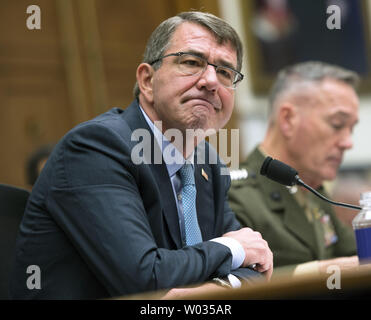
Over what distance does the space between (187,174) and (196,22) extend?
415 mm

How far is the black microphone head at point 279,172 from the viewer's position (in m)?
1.64

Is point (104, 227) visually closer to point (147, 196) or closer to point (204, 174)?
point (147, 196)

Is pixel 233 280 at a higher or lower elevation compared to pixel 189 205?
lower

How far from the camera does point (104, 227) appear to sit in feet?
4.57

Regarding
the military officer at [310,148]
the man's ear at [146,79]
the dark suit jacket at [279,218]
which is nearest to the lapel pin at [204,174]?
the man's ear at [146,79]

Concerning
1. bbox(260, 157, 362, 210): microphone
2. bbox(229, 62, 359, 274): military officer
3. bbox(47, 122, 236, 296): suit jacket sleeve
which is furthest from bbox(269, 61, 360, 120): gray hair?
bbox(47, 122, 236, 296): suit jacket sleeve

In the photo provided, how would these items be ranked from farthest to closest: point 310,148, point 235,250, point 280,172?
point 310,148 → point 280,172 → point 235,250

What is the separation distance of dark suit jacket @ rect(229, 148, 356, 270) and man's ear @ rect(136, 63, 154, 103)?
0.69 metres

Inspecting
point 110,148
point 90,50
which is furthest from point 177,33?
point 90,50

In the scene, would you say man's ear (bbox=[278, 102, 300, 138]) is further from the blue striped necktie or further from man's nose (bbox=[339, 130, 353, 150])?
the blue striped necktie

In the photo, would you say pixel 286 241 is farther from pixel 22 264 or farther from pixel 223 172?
pixel 22 264

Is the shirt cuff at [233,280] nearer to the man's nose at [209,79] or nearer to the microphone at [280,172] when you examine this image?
the microphone at [280,172]

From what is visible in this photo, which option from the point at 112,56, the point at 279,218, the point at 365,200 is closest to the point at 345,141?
the point at 279,218

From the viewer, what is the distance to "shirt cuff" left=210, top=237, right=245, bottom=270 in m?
1.51
